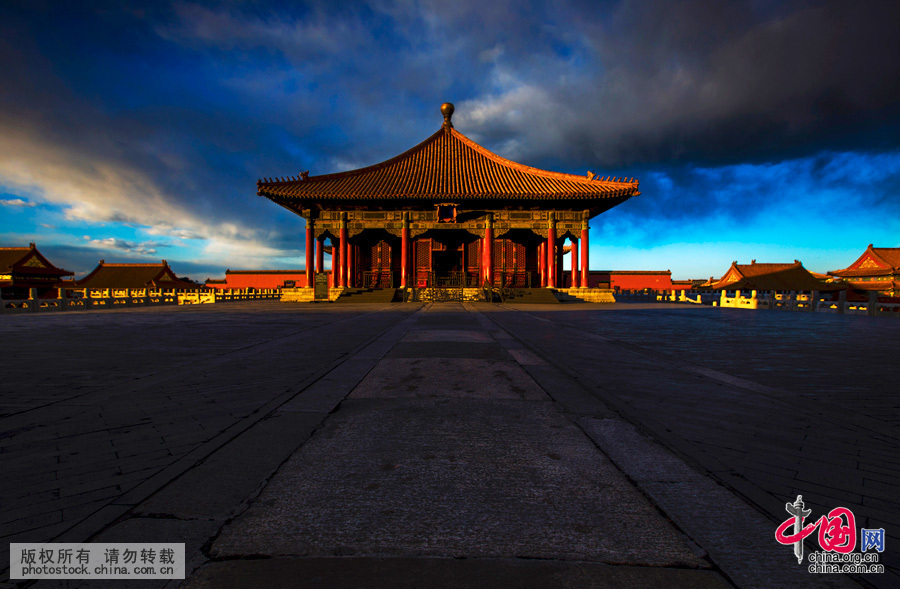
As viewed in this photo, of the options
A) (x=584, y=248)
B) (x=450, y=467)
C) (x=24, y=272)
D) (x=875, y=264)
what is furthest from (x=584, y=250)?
(x=24, y=272)

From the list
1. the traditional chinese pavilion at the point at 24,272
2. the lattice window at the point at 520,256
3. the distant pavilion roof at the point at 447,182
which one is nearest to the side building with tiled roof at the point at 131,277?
the traditional chinese pavilion at the point at 24,272

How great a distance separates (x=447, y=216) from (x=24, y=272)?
93.4 feet

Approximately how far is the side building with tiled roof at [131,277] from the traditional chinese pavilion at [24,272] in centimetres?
542

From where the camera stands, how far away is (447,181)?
23234 millimetres

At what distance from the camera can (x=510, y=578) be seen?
120 centimetres

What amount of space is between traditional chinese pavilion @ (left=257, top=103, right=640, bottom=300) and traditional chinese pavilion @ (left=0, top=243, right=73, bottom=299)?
1969 cm

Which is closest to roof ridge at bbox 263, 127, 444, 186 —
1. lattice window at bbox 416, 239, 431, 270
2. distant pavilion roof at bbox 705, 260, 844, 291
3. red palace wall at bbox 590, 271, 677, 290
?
lattice window at bbox 416, 239, 431, 270

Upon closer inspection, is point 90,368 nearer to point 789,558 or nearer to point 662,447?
point 662,447

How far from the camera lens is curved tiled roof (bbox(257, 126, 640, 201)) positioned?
69.8ft

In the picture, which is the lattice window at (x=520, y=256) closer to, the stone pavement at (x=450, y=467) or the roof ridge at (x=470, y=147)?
the roof ridge at (x=470, y=147)

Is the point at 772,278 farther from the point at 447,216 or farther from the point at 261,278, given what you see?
the point at 261,278

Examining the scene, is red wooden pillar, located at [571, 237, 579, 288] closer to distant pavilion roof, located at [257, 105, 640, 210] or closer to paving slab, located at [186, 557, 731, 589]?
distant pavilion roof, located at [257, 105, 640, 210]

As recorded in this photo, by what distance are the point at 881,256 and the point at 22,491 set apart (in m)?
→ 44.4

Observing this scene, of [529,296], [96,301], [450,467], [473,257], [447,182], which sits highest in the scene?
[447,182]
